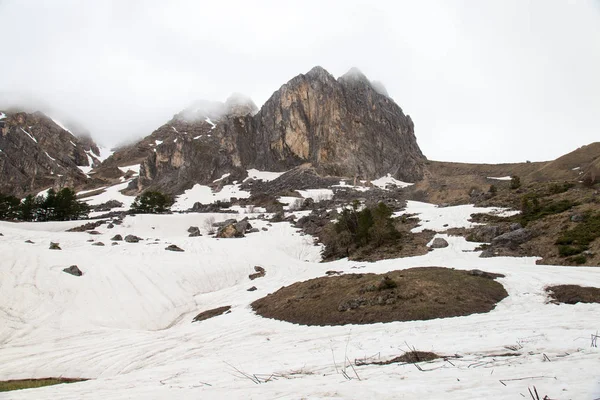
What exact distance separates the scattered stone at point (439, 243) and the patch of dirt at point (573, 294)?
1581 centimetres

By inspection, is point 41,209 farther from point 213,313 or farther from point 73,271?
point 213,313

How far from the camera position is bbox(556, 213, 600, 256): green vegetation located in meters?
21.4

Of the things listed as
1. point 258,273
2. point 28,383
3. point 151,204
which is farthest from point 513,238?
point 151,204

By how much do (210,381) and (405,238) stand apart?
3200cm

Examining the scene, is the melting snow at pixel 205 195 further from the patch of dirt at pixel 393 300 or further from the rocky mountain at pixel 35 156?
the patch of dirt at pixel 393 300

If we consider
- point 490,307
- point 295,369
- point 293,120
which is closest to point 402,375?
point 295,369

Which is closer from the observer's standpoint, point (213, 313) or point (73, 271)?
point (213, 313)

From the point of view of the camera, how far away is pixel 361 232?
120 feet

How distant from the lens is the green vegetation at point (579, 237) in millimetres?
21433

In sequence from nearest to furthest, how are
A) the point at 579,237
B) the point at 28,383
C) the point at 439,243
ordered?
the point at 28,383
the point at 579,237
the point at 439,243

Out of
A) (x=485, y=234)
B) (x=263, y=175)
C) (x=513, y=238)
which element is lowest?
(x=513, y=238)

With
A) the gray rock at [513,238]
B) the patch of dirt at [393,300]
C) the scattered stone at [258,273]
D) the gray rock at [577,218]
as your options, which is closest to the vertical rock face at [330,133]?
the scattered stone at [258,273]

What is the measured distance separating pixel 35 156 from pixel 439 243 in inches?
7526

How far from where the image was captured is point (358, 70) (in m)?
146
